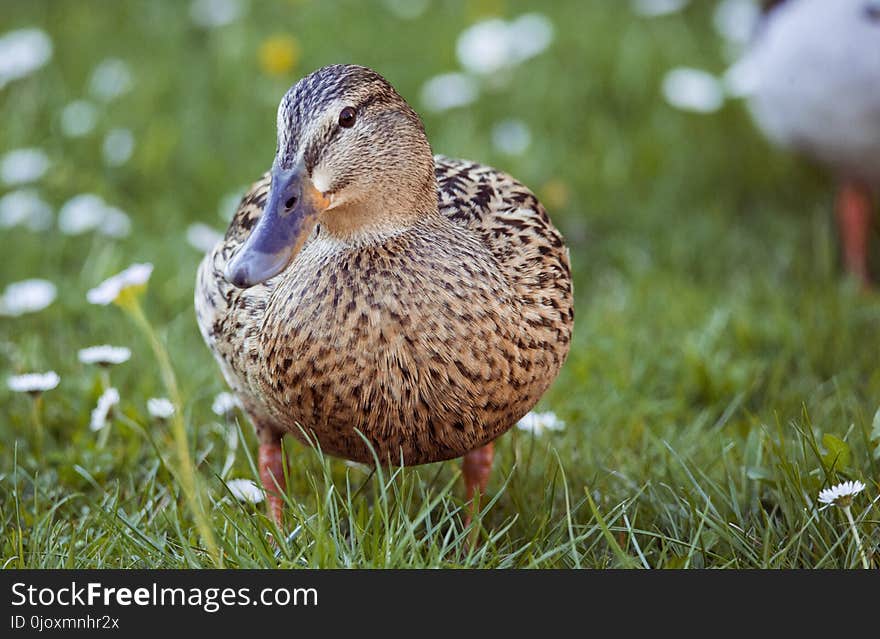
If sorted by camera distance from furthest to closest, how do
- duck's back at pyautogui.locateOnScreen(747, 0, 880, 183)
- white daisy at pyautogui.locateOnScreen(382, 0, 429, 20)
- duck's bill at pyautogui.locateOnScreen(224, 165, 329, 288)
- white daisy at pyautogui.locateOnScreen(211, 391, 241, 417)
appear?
white daisy at pyautogui.locateOnScreen(382, 0, 429, 20), duck's back at pyautogui.locateOnScreen(747, 0, 880, 183), white daisy at pyautogui.locateOnScreen(211, 391, 241, 417), duck's bill at pyautogui.locateOnScreen(224, 165, 329, 288)

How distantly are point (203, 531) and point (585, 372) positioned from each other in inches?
74.6

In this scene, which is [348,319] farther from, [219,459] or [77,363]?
[77,363]

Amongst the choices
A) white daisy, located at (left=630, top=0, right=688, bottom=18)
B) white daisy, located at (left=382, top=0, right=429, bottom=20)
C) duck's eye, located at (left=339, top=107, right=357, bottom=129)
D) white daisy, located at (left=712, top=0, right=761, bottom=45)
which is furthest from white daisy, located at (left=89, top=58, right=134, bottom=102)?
duck's eye, located at (left=339, top=107, right=357, bottom=129)

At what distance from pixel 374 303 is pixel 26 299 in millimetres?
2042

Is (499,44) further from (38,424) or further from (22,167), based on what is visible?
(38,424)

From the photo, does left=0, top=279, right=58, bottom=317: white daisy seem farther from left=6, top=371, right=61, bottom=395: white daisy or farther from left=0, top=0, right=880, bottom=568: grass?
left=6, top=371, right=61, bottom=395: white daisy

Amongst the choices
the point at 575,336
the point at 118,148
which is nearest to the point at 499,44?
the point at 118,148

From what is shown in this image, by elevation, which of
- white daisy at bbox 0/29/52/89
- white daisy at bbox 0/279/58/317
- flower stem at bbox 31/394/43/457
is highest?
white daisy at bbox 0/29/52/89

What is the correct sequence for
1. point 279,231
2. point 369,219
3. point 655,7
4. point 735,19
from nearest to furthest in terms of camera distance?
point 279,231
point 369,219
point 735,19
point 655,7

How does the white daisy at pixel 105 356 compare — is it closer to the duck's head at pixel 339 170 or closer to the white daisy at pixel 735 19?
the duck's head at pixel 339 170

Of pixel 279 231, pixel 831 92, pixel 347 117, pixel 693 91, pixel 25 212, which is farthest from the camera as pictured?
pixel 693 91

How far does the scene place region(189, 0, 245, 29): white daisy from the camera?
6.41 metres

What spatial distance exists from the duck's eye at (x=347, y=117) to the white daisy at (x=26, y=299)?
1.99 metres

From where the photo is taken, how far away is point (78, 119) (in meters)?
5.51
